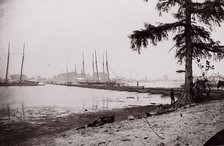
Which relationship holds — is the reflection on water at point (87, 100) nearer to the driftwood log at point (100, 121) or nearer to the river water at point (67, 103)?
the river water at point (67, 103)

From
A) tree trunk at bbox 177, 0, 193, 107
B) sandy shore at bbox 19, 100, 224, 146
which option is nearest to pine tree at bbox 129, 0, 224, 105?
tree trunk at bbox 177, 0, 193, 107

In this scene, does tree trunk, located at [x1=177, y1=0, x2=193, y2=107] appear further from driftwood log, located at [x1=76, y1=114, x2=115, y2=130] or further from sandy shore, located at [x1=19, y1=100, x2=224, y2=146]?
sandy shore, located at [x1=19, y1=100, x2=224, y2=146]

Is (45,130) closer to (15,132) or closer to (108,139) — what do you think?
(15,132)

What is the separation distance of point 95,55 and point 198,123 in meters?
88.8

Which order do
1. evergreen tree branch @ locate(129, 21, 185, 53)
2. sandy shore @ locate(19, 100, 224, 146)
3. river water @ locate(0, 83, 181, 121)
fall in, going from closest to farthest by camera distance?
1. sandy shore @ locate(19, 100, 224, 146)
2. evergreen tree branch @ locate(129, 21, 185, 53)
3. river water @ locate(0, 83, 181, 121)

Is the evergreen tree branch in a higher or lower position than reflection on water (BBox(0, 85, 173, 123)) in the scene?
higher

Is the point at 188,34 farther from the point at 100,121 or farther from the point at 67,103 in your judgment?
the point at 67,103

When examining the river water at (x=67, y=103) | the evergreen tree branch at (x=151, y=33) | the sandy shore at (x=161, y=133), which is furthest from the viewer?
the river water at (x=67, y=103)

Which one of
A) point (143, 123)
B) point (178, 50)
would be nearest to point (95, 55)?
point (178, 50)

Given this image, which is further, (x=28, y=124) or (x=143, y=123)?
(x=28, y=124)

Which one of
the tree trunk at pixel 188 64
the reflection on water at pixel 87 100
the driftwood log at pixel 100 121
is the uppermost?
the tree trunk at pixel 188 64

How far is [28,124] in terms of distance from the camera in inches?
477

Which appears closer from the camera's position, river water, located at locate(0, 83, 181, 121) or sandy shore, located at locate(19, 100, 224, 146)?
sandy shore, located at locate(19, 100, 224, 146)

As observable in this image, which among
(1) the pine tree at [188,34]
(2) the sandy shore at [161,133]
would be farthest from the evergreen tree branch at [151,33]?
(2) the sandy shore at [161,133]
